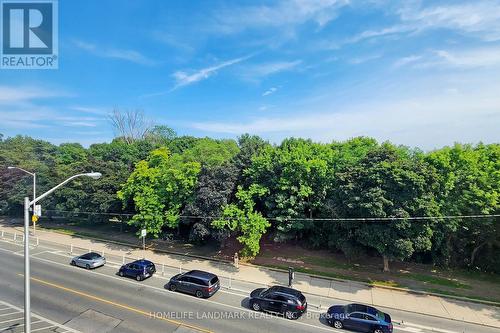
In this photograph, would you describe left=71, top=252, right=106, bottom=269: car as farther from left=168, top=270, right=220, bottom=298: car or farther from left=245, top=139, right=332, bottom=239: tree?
left=245, top=139, right=332, bottom=239: tree

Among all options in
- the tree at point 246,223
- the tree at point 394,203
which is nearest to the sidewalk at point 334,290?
the tree at point 246,223

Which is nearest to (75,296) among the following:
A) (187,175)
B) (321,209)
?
(187,175)

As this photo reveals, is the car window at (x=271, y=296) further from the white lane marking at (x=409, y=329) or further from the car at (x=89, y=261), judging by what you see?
the car at (x=89, y=261)

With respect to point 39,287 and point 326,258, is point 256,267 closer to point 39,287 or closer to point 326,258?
point 326,258

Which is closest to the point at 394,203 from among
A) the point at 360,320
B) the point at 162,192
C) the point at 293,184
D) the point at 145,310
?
the point at 293,184

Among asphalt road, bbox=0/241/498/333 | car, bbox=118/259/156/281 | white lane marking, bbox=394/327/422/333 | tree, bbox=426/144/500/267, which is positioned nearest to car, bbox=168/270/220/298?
asphalt road, bbox=0/241/498/333
